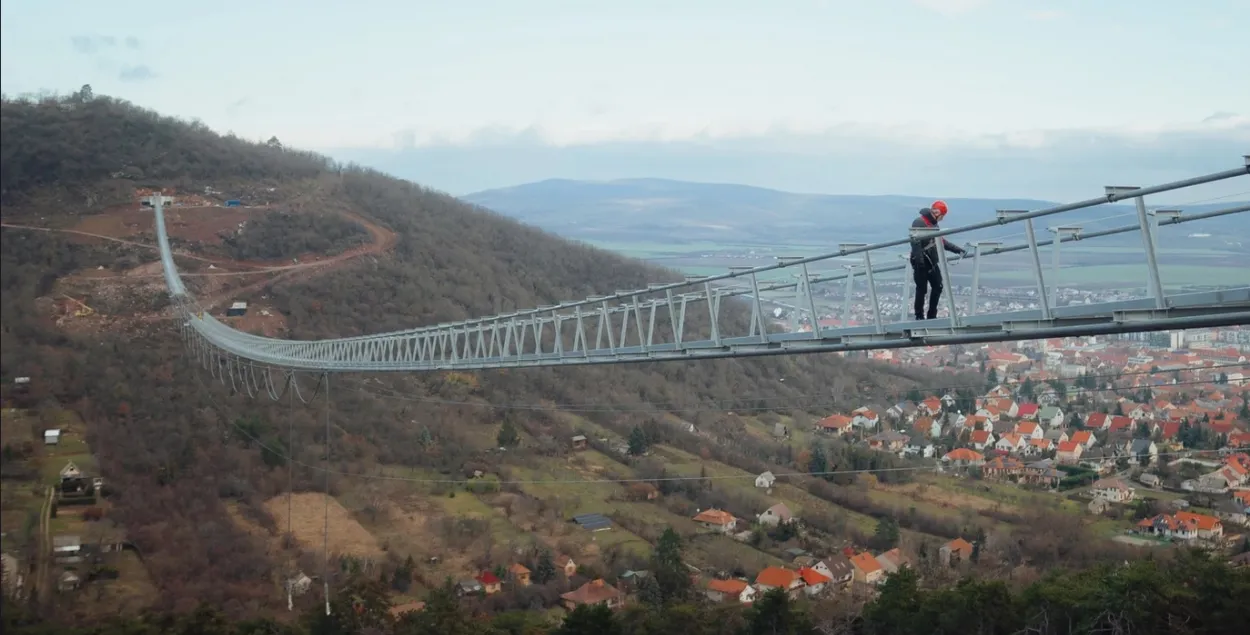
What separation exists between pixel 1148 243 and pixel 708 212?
179 ft

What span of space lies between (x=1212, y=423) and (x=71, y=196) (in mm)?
19056

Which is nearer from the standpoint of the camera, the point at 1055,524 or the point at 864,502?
the point at 1055,524

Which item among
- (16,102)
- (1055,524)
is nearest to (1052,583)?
(1055,524)

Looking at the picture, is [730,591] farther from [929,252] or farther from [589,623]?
[929,252]

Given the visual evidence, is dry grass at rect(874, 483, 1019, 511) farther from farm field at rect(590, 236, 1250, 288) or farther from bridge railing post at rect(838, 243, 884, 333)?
bridge railing post at rect(838, 243, 884, 333)

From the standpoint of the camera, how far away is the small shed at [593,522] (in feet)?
64.4

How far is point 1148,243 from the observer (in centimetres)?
483

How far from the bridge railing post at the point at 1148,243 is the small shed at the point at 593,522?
15.4m

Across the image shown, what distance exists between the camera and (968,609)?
14.5m

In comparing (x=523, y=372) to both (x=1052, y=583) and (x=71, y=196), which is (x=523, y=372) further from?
(x=1052, y=583)

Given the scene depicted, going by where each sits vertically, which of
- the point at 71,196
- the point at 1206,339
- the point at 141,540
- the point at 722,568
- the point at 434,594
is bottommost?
the point at 722,568

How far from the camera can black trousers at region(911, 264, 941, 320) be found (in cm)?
667

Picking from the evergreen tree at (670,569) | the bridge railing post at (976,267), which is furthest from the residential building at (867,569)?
the bridge railing post at (976,267)

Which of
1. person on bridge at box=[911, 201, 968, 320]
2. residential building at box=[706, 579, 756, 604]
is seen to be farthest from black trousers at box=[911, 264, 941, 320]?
residential building at box=[706, 579, 756, 604]
